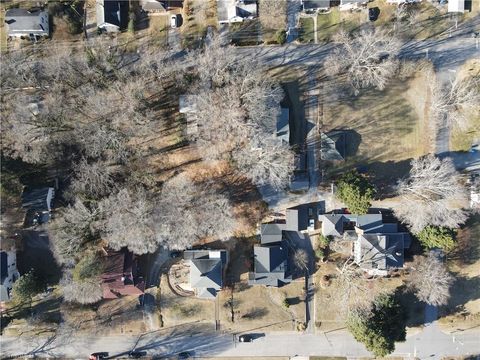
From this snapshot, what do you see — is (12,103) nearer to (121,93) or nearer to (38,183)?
(38,183)

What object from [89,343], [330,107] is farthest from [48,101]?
[330,107]

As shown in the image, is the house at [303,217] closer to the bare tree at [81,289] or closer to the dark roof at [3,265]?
the bare tree at [81,289]

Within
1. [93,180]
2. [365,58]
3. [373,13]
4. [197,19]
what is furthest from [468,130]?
[93,180]

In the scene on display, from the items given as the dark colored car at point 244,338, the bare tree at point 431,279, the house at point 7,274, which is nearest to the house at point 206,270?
the dark colored car at point 244,338

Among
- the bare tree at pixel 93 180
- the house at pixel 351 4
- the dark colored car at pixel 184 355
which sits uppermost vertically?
the house at pixel 351 4

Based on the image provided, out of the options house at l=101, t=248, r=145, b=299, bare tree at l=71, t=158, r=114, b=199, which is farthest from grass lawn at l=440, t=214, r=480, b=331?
bare tree at l=71, t=158, r=114, b=199

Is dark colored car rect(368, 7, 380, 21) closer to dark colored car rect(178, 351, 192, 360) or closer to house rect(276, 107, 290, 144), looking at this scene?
house rect(276, 107, 290, 144)

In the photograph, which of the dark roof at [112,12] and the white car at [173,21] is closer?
the dark roof at [112,12]
